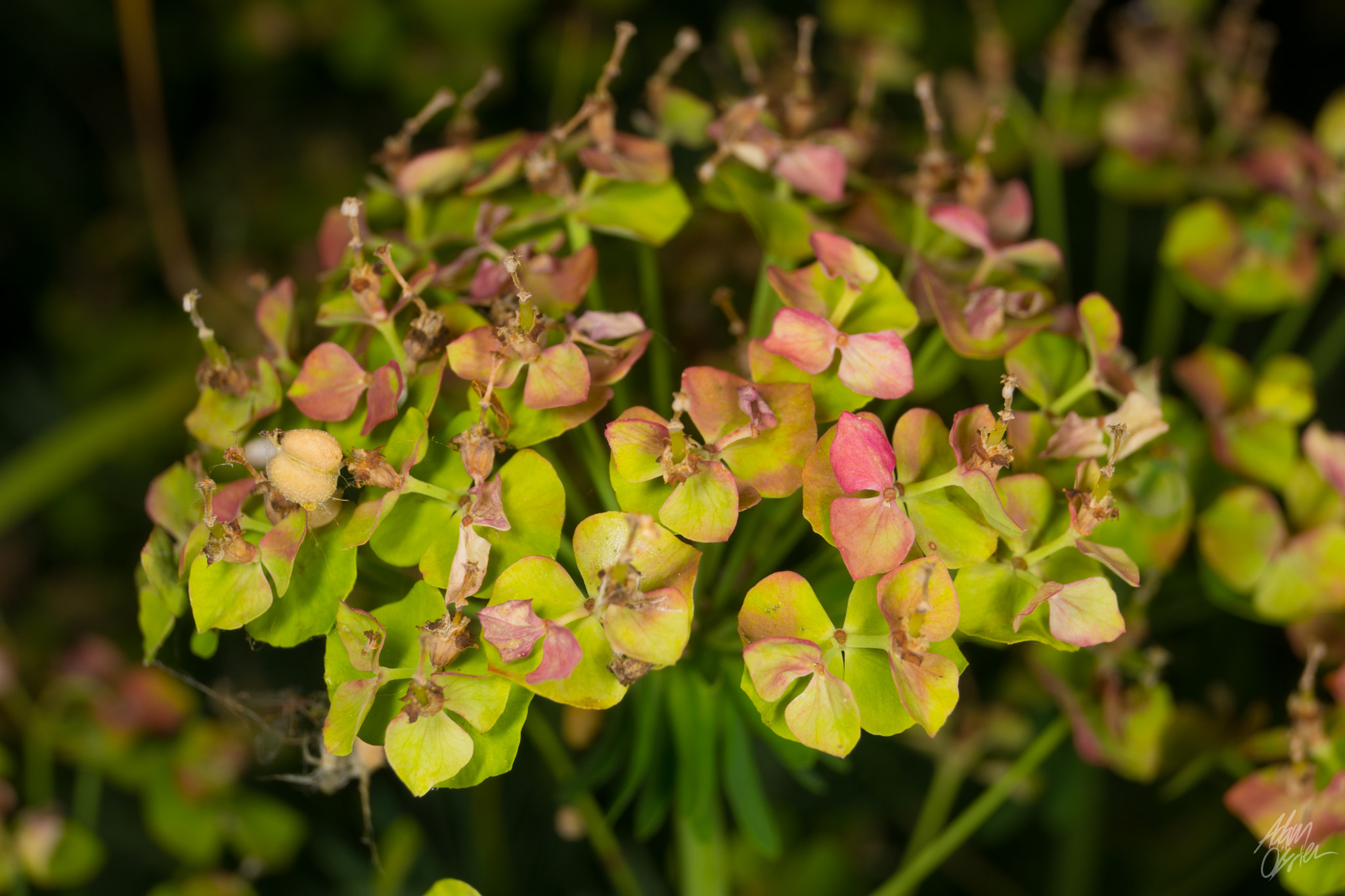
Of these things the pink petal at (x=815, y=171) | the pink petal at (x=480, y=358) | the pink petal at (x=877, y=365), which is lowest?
the pink petal at (x=877, y=365)

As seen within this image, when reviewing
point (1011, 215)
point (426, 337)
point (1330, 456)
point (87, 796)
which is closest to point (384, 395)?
point (426, 337)

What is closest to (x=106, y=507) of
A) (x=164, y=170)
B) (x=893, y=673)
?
(x=164, y=170)

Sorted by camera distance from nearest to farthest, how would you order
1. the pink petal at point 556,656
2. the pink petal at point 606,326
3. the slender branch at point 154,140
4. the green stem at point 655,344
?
the pink petal at point 556,656 → the pink petal at point 606,326 → the green stem at point 655,344 → the slender branch at point 154,140

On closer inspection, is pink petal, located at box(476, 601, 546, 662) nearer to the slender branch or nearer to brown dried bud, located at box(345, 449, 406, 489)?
brown dried bud, located at box(345, 449, 406, 489)

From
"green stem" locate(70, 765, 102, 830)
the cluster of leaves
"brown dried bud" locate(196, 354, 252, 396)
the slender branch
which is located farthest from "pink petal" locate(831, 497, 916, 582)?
the slender branch

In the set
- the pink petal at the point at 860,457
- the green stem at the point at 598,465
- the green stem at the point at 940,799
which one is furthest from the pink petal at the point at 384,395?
the green stem at the point at 940,799

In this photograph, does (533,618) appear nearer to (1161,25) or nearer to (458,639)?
(458,639)

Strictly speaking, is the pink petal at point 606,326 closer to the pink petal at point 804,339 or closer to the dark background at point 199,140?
the pink petal at point 804,339
